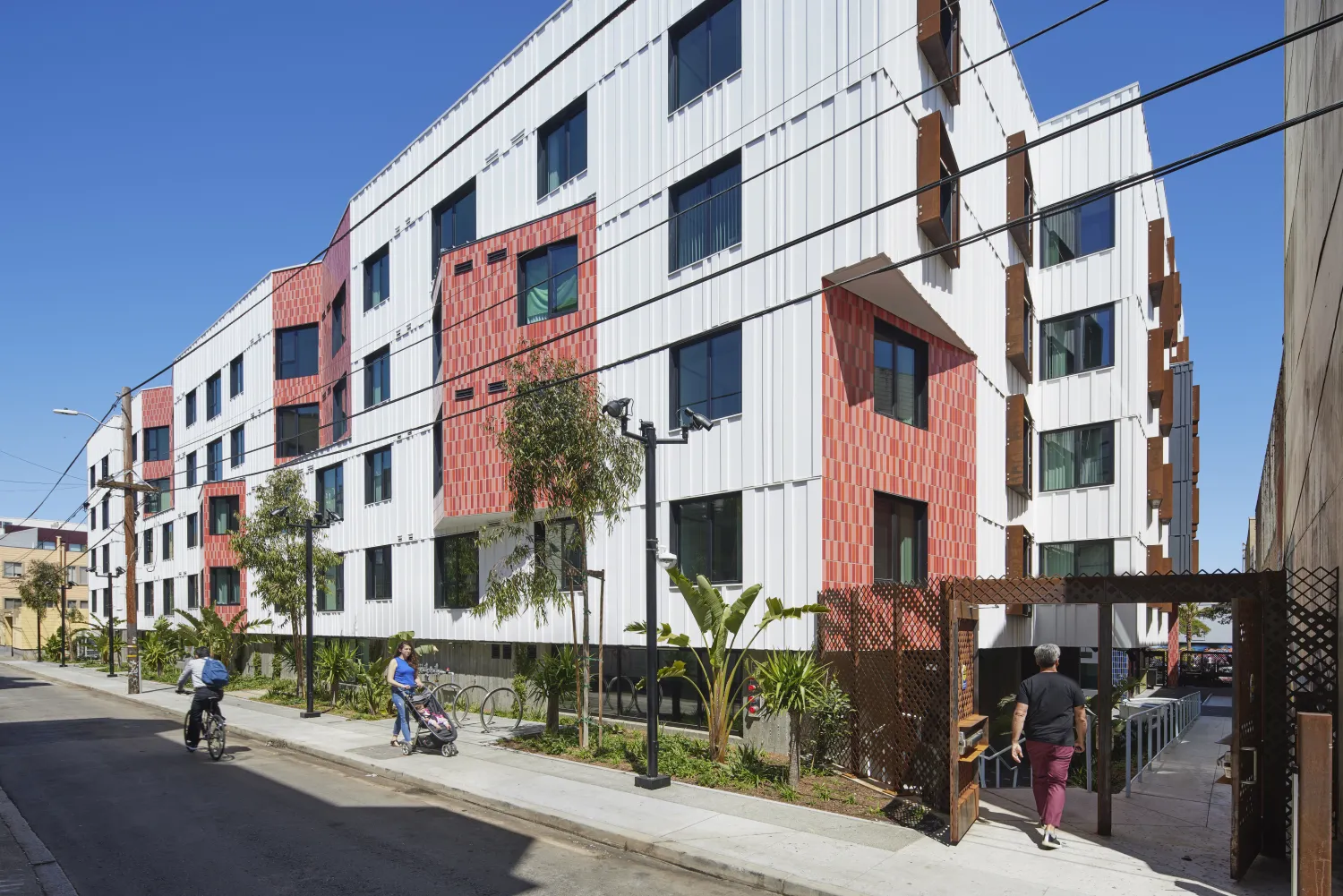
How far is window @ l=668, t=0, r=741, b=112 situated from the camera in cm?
1777

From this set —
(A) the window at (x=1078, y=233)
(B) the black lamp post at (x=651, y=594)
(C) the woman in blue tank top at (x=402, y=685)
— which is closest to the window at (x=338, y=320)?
(C) the woman in blue tank top at (x=402, y=685)

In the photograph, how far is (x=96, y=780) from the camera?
14664 millimetres

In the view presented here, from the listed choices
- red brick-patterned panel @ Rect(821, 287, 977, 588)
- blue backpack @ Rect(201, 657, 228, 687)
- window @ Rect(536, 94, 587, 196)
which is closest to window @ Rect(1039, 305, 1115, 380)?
red brick-patterned panel @ Rect(821, 287, 977, 588)

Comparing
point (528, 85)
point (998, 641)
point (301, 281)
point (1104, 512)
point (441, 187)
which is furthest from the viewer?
point (301, 281)

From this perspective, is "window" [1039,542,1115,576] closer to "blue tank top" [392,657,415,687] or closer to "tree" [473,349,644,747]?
"tree" [473,349,644,747]

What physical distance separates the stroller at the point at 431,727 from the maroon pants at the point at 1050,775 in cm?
972

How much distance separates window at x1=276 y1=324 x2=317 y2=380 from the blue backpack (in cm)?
2239

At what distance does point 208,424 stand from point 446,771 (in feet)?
120

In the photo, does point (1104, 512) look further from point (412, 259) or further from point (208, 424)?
point (208, 424)

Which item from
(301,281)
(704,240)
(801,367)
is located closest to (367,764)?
(801,367)

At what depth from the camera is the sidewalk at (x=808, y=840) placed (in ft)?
28.6

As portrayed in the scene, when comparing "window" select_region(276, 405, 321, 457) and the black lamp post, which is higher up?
"window" select_region(276, 405, 321, 457)

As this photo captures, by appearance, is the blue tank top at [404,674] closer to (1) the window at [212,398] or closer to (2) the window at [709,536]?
(2) the window at [709,536]

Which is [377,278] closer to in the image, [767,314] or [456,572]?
[456,572]
